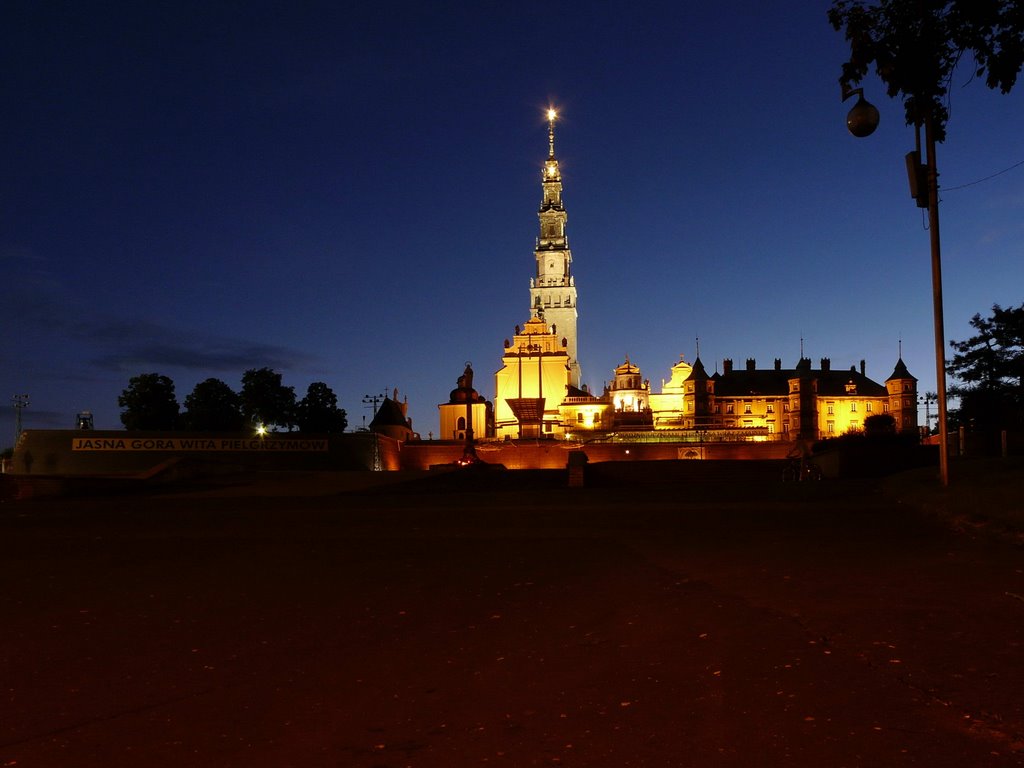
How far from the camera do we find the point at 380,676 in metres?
6.66

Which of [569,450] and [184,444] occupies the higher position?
[184,444]

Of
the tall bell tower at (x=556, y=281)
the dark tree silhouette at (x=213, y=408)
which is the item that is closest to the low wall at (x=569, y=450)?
the dark tree silhouette at (x=213, y=408)

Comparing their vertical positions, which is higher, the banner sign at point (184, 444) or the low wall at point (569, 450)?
the banner sign at point (184, 444)

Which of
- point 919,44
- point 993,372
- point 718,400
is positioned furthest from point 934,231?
point 718,400

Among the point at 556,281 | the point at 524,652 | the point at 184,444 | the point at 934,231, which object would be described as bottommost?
the point at 524,652

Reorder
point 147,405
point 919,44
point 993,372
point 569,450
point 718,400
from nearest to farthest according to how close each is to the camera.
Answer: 1. point 919,44
2. point 993,372
3. point 569,450
4. point 147,405
5. point 718,400

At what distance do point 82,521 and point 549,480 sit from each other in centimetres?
1978

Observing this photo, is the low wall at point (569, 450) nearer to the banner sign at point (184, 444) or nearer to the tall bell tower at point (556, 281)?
the banner sign at point (184, 444)

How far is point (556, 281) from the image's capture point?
542 feet

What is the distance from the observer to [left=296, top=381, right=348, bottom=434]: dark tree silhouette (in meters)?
86.2

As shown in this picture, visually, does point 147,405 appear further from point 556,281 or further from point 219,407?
point 556,281

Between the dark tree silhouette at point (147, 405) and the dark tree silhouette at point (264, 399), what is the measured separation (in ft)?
22.8

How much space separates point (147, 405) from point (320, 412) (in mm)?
16832

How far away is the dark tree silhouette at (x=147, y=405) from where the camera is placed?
3147 inches
